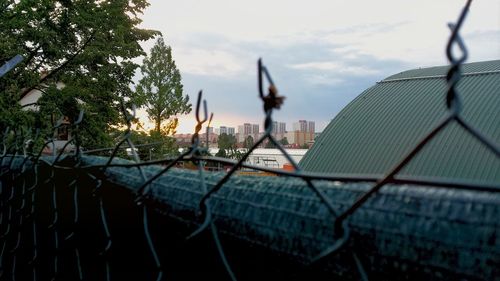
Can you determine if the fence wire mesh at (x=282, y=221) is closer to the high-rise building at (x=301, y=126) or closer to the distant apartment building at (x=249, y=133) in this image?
the distant apartment building at (x=249, y=133)

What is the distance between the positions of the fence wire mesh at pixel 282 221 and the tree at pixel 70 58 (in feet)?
40.0

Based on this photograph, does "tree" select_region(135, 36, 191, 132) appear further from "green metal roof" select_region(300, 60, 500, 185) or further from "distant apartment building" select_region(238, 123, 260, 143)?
"green metal roof" select_region(300, 60, 500, 185)

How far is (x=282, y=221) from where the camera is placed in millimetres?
474

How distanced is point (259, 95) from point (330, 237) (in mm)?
148

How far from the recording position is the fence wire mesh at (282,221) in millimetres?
336

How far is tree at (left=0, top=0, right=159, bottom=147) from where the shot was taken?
42.9 ft

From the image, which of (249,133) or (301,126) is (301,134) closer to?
(301,126)

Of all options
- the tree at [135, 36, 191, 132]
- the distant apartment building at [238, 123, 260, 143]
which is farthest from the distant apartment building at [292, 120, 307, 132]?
the tree at [135, 36, 191, 132]

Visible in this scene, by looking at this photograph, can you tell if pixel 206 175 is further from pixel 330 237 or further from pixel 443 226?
pixel 443 226

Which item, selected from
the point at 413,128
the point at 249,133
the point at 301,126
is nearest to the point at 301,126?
the point at 301,126

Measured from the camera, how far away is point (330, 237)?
0.43 meters

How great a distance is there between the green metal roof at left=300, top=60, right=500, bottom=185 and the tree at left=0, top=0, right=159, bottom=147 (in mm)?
6718

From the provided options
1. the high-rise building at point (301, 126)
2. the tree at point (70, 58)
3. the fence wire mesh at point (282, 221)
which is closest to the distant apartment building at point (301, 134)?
the high-rise building at point (301, 126)

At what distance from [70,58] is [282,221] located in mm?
15608
